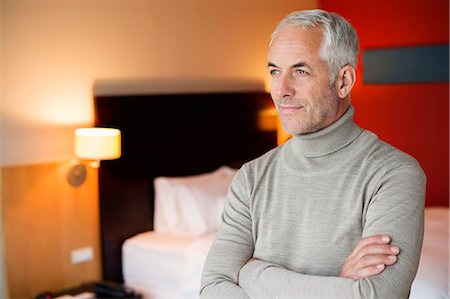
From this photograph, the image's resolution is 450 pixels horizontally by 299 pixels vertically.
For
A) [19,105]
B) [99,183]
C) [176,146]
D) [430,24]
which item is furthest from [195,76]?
[430,24]

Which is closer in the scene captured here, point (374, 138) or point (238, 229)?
point (374, 138)

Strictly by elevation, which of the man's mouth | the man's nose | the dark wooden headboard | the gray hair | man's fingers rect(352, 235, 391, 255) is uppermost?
the gray hair

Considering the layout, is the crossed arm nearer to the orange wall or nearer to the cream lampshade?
the cream lampshade

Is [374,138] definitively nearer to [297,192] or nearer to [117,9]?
[297,192]

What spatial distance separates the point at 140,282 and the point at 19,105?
1.27m

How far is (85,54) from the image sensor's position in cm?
350

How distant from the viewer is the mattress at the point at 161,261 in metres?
3.39

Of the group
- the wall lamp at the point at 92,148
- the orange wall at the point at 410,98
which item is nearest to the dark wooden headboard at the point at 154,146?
the wall lamp at the point at 92,148

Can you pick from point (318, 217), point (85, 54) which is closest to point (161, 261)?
point (85, 54)

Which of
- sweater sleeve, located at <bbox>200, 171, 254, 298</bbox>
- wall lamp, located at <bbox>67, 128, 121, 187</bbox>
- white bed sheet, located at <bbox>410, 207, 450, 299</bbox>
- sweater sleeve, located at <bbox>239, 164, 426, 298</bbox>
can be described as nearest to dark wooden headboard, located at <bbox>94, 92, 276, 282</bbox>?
wall lamp, located at <bbox>67, 128, 121, 187</bbox>

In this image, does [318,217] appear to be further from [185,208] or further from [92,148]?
[185,208]

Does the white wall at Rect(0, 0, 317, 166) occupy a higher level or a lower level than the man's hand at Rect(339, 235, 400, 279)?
higher

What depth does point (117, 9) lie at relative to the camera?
3.65m

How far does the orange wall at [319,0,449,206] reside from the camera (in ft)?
15.7
